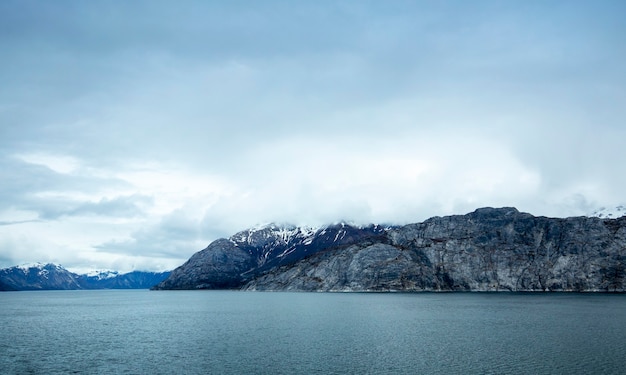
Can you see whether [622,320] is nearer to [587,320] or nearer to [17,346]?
[587,320]

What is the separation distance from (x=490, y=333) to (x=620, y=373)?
1665 inches

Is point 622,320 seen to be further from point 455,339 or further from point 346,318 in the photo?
point 346,318

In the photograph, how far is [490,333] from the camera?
10606cm

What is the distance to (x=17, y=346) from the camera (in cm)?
9156

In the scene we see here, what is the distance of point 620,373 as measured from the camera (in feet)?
212

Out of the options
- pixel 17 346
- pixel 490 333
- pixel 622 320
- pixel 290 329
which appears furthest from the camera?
pixel 622 320

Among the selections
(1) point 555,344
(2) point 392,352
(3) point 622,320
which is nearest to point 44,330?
(2) point 392,352

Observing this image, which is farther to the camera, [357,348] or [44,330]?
[44,330]

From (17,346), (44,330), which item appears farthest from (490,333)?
(44,330)

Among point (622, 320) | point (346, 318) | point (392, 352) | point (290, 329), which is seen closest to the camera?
point (392, 352)

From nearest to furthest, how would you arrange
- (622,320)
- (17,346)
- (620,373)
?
Result: (620,373), (17,346), (622,320)

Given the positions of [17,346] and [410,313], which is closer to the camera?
[17,346]

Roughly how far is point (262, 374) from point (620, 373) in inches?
2056

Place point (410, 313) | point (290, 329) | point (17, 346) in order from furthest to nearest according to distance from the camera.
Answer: point (410, 313) → point (290, 329) → point (17, 346)
